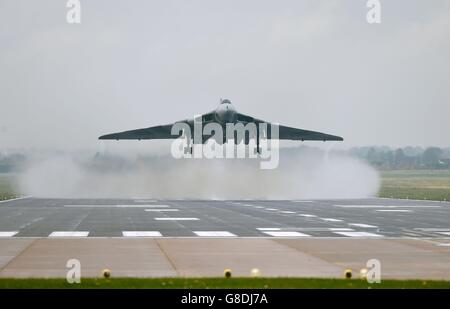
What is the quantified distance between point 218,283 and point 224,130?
42201mm

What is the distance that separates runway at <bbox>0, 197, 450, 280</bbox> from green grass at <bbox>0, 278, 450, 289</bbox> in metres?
1.20

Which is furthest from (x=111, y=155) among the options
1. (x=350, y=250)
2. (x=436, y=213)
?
(x=350, y=250)

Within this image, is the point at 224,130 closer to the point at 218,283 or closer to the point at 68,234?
the point at 68,234

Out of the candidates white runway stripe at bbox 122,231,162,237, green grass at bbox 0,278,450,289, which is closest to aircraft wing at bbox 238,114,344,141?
white runway stripe at bbox 122,231,162,237

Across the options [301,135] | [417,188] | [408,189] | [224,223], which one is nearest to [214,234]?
[224,223]

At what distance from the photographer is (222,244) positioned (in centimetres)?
2641

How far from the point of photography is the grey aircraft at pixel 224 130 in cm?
5609

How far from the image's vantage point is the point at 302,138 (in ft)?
230

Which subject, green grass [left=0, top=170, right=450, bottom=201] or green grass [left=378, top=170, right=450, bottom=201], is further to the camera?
green grass [left=378, top=170, right=450, bottom=201]

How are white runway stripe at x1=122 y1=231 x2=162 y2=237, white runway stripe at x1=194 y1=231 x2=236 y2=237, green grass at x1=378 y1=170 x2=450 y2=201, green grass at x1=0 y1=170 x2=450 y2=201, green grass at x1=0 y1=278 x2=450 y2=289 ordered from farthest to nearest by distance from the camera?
green grass at x1=378 y1=170 x2=450 y2=201, green grass at x1=0 y1=170 x2=450 y2=201, white runway stripe at x1=194 y1=231 x2=236 y2=237, white runway stripe at x1=122 y1=231 x2=162 y2=237, green grass at x1=0 y1=278 x2=450 y2=289

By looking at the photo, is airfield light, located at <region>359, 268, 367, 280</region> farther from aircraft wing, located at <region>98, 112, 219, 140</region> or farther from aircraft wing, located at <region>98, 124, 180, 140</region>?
aircraft wing, located at <region>98, 124, 180, 140</region>

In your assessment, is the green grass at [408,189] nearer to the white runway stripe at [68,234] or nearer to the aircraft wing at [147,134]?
the aircraft wing at [147,134]

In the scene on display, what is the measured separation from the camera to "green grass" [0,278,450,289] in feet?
54.1
